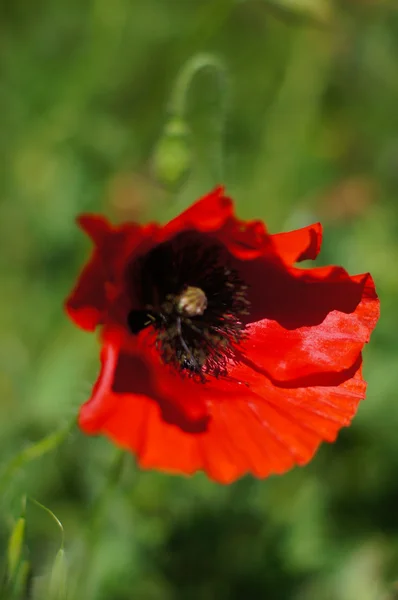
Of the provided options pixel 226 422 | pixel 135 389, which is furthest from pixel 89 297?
pixel 226 422

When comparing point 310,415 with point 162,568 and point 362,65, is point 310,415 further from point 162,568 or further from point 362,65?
point 362,65

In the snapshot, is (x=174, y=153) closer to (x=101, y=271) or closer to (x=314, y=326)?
(x=314, y=326)

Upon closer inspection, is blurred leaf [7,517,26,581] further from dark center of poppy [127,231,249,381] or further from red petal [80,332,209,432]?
dark center of poppy [127,231,249,381]

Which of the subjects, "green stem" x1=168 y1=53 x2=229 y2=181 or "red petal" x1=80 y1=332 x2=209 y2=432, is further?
"green stem" x1=168 y1=53 x2=229 y2=181

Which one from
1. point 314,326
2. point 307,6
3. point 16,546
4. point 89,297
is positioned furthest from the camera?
point 307,6

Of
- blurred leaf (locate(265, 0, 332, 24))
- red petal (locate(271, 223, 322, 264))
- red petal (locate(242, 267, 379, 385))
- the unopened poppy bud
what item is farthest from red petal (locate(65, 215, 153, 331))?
blurred leaf (locate(265, 0, 332, 24))
